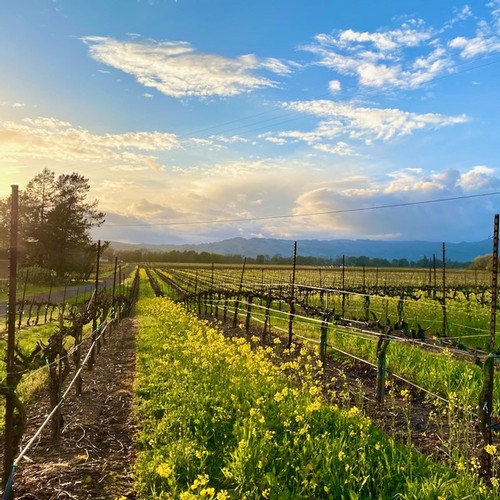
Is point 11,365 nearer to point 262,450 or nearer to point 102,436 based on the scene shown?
point 102,436

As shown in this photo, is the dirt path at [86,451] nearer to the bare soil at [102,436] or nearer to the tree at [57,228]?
the bare soil at [102,436]

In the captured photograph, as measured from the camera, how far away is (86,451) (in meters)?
6.46

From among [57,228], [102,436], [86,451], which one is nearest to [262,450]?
[86,451]

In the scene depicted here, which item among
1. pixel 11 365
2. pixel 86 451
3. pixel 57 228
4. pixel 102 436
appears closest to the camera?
pixel 11 365

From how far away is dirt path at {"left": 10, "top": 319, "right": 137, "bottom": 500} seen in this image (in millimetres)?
5398

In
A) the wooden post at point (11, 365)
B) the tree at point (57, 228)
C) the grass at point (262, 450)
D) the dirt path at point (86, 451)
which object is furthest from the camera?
the tree at point (57, 228)

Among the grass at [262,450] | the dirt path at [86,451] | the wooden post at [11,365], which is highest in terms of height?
the wooden post at [11,365]

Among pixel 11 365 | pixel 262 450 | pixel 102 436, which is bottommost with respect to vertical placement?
pixel 102 436

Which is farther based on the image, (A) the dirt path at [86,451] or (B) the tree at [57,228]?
(B) the tree at [57,228]

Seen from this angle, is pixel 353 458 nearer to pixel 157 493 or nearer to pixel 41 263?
pixel 157 493

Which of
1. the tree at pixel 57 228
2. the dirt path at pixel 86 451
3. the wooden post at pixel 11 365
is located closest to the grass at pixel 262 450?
the dirt path at pixel 86 451

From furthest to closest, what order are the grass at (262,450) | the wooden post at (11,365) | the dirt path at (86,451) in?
1. the dirt path at (86,451)
2. the wooden post at (11,365)
3. the grass at (262,450)

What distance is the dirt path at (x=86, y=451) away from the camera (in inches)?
213

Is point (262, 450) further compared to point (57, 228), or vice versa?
point (57, 228)
